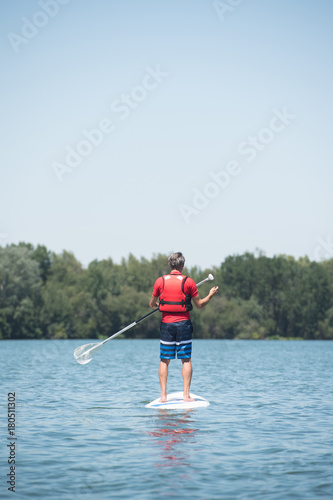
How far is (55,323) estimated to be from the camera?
7794 cm

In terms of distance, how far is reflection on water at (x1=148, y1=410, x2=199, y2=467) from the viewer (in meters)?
7.62

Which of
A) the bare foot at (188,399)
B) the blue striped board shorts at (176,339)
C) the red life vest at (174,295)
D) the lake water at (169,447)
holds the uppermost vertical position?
the red life vest at (174,295)

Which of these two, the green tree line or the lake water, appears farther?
the green tree line

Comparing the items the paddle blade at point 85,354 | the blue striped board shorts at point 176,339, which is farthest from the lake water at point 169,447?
the blue striped board shorts at point 176,339

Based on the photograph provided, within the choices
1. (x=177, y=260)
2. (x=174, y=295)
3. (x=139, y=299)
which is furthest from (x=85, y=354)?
(x=139, y=299)

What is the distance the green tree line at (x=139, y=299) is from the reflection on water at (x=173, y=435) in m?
62.2

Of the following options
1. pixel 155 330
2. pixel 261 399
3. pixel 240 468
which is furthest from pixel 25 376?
pixel 155 330

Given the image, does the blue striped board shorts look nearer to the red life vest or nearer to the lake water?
the red life vest

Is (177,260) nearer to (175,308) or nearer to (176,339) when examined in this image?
(175,308)

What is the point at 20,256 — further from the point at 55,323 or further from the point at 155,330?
the point at 155,330

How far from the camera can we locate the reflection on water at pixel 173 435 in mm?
7625

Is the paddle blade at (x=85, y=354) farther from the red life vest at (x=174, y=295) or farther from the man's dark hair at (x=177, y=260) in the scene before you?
the man's dark hair at (x=177, y=260)

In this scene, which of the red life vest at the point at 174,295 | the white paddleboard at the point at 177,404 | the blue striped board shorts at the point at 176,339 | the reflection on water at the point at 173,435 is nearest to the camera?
the reflection on water at the point at 173,435

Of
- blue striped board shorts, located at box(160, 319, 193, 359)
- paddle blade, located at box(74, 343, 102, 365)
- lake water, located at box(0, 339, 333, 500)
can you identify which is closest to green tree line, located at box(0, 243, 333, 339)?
paddle blade, located at box(74, 343, 102, 365)
